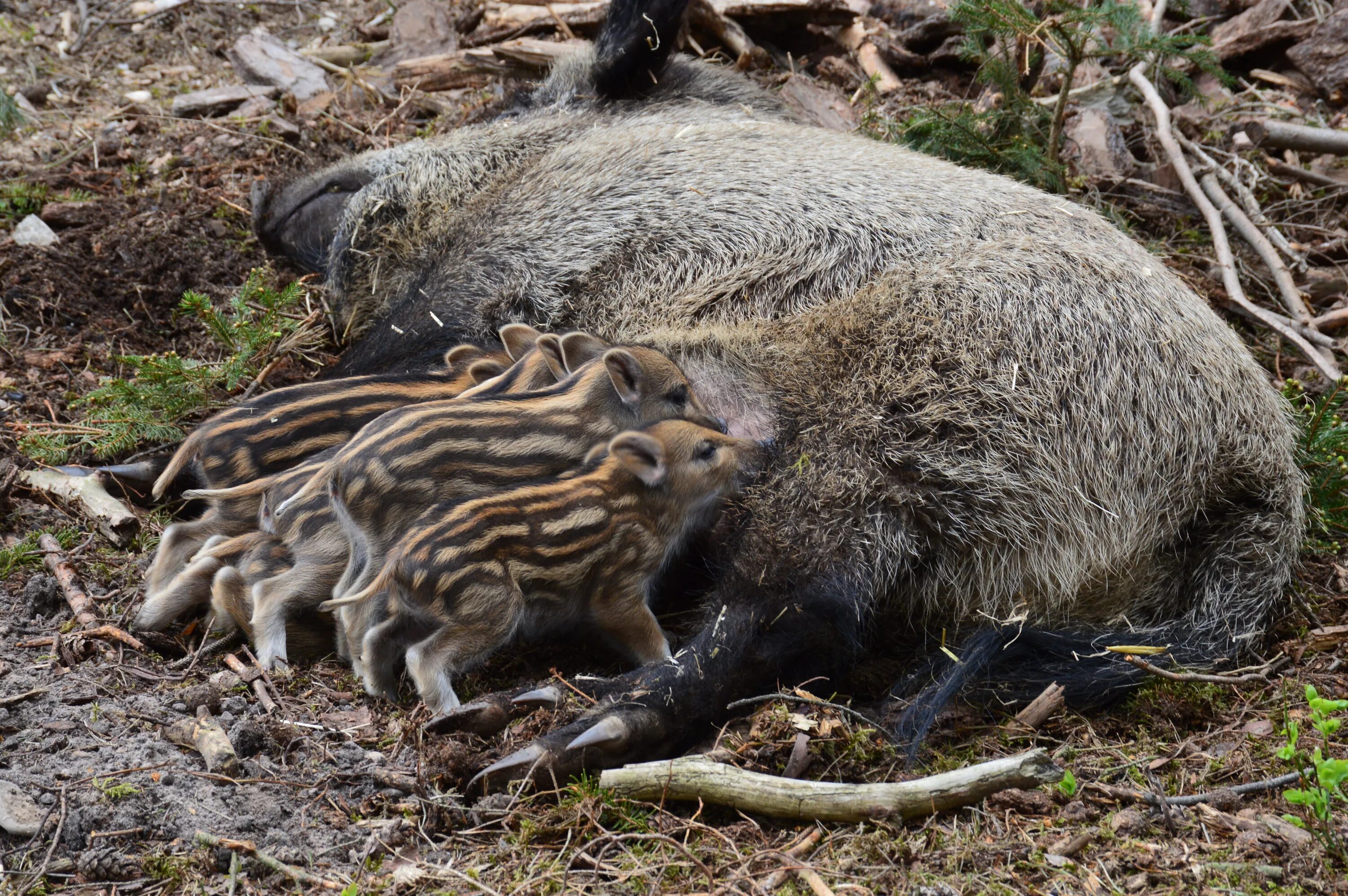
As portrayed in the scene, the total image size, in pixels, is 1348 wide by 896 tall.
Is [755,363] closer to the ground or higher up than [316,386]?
higher up

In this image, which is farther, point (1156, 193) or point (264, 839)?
point (1156, 193)

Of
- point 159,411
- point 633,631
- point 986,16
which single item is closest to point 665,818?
point 633,631

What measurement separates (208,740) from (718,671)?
5.04 ft

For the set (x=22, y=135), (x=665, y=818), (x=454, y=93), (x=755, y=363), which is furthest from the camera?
(x=454, y=93)

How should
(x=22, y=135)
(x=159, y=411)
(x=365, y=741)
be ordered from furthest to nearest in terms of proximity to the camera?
(x=22, y=135) < (x=159, y=411) < (x=365, y=741)

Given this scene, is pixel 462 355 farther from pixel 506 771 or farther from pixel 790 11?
pixel 790 11

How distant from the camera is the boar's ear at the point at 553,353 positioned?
423cm

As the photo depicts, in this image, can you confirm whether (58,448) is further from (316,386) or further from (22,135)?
(22,135)

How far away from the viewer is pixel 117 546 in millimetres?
4496

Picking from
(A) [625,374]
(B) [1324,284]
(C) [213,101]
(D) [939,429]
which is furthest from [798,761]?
(C) [213,101]

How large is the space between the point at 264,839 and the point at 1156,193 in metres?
Answer: 5.65

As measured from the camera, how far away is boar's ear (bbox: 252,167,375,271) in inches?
233

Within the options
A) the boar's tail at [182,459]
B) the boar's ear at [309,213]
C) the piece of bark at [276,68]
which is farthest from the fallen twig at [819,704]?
the piece of bark at [276,68]

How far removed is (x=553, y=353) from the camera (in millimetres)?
4270
